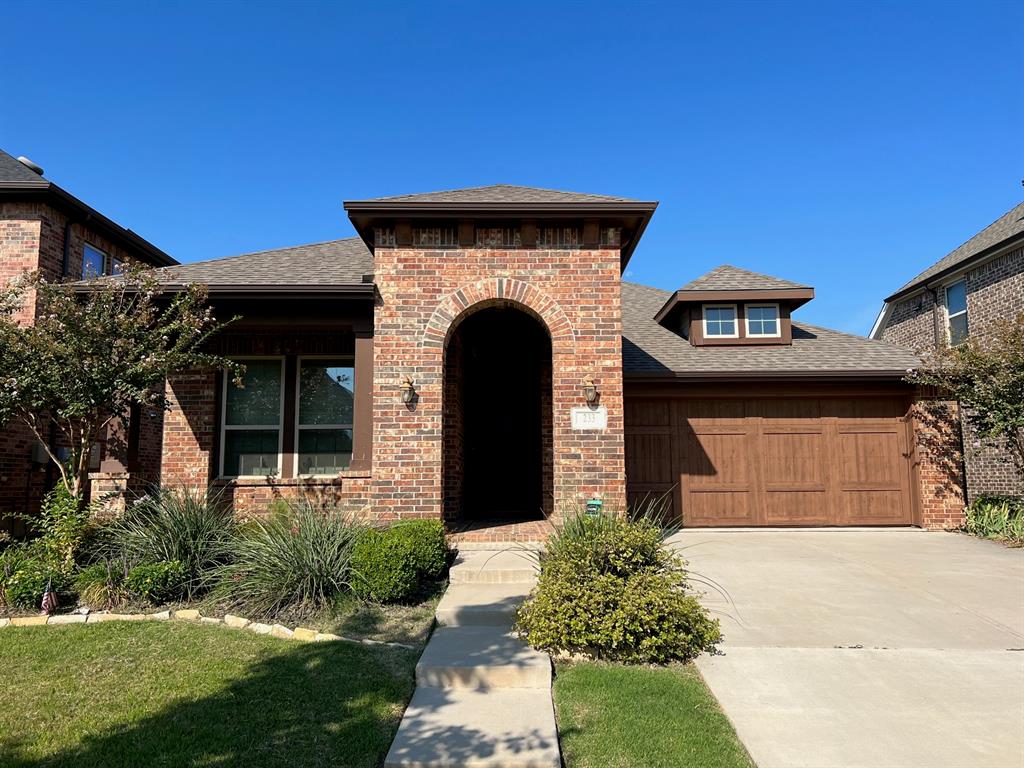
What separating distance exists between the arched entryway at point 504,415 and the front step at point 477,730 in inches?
225

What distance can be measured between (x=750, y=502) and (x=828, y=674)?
6.42 metres

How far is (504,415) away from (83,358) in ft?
21.9

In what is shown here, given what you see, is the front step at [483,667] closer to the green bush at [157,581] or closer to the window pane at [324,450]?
Result: the green bush at [157,581]

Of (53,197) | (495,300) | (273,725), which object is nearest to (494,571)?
(273,725)

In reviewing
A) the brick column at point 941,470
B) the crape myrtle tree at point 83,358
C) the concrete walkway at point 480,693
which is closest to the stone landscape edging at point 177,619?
the concrete walkway at point 480,693

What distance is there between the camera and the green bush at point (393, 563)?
5.78m

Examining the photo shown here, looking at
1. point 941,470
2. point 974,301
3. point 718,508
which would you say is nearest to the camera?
point 941,470

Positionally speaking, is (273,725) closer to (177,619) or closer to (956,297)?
(177,619)

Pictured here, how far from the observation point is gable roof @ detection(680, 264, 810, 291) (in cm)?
1211

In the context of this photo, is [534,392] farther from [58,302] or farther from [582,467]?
[58,302]

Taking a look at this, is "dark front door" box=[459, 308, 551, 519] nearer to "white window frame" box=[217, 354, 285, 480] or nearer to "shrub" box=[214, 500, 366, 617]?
"white window frame" box=[217, 354, 285, 480]

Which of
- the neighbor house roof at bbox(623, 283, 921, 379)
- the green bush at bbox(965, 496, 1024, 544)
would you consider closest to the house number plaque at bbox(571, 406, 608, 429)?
the neighbor house roof at bbox(623, 283, 921, 379)

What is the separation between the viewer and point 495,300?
8.30 meters

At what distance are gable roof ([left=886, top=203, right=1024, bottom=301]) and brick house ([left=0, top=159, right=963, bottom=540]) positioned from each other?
12.1 ft
